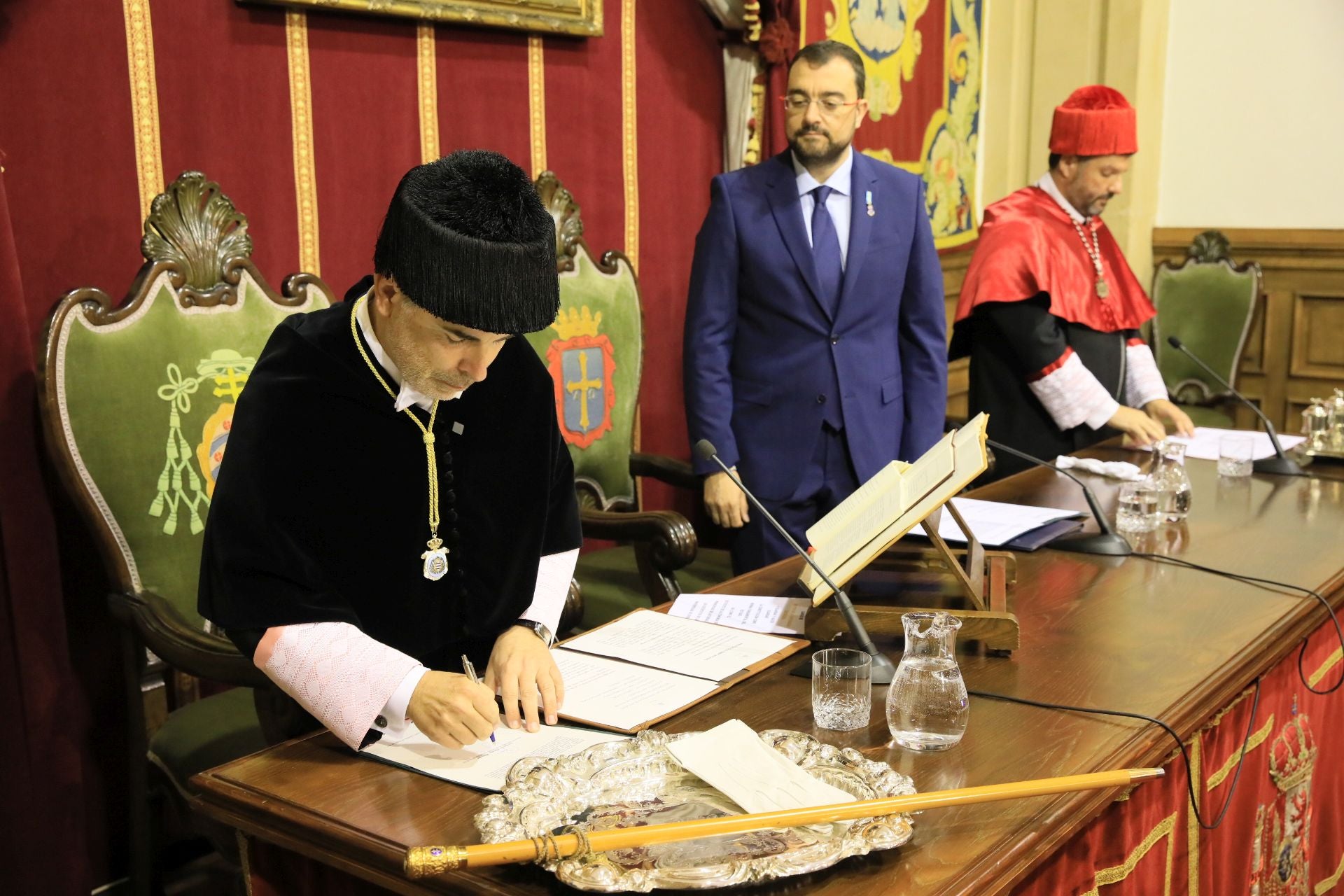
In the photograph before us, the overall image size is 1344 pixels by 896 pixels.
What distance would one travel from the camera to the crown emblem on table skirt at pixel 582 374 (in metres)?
3.38

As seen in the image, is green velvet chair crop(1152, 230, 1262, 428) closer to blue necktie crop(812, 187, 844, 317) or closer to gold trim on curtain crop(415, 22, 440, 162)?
blue necktie crop(812, 187, 844, 317)

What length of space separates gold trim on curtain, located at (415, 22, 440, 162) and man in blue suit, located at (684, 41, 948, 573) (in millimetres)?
751

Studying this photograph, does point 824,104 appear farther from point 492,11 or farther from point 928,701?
point 928,701

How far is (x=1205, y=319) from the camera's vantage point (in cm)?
598

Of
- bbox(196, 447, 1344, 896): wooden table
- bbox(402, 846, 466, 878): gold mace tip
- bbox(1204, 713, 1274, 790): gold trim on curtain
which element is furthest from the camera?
bbox(1204, 713, 1274, 790): gold trim on curtain

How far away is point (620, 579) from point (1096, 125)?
6.14 ft

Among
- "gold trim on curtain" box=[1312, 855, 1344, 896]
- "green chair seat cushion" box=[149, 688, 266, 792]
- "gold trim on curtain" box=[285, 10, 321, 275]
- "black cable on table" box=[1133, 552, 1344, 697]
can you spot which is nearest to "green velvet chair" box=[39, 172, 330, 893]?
"green chair seat cushion" box=[149, 688, 266, 792]

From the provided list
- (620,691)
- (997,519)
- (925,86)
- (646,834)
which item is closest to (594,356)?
(997,519)

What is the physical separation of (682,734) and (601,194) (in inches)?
102

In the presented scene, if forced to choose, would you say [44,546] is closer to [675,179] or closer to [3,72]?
[3,72]

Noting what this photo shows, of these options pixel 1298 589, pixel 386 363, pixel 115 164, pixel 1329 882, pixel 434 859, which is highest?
pixel 115 164

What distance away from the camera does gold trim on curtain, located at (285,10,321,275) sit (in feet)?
9.77

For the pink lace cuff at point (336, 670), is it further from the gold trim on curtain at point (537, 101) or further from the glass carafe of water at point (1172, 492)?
the gold trim on curtain at point (537, 101)

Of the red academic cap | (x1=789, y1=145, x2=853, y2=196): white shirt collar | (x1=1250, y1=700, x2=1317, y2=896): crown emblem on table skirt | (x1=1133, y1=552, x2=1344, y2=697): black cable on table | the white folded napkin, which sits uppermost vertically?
the red academic cap
